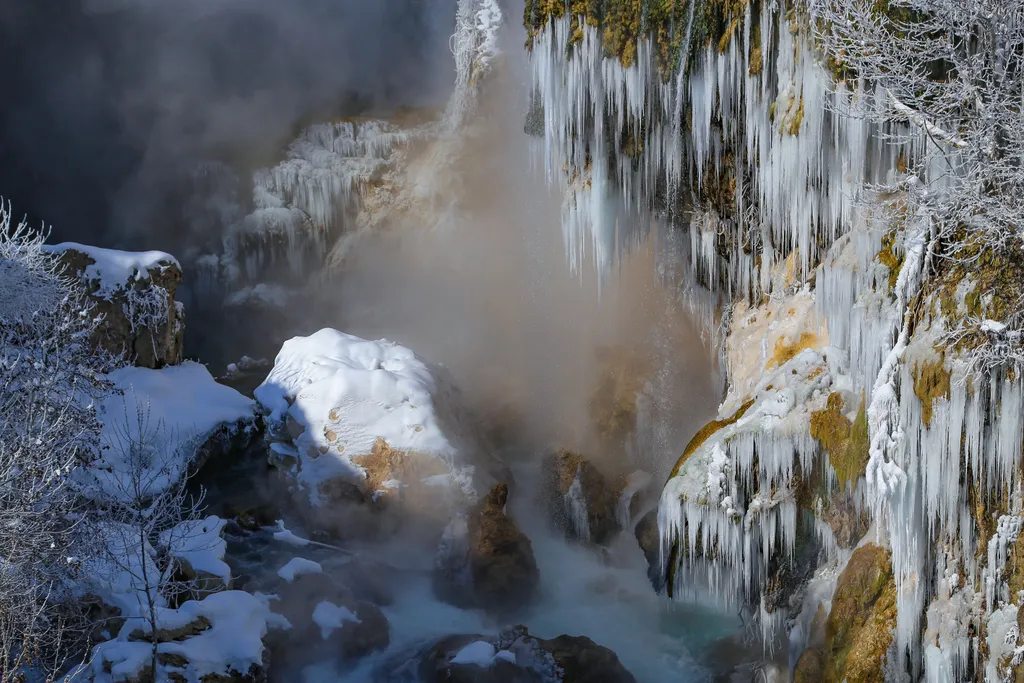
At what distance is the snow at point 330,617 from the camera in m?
10.4

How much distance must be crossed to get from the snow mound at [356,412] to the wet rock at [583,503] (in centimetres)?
178

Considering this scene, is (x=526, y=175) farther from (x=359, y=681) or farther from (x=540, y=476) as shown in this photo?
(x=359, y=681)

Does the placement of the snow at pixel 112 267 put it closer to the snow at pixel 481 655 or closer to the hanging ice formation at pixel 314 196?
the snow at pixel 481 655

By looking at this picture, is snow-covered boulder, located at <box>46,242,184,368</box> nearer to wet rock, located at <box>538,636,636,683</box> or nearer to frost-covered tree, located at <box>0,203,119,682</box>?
frost-covered tree, located at <box>0,203,119,682</box>

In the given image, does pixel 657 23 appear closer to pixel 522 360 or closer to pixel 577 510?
pixel 577 510

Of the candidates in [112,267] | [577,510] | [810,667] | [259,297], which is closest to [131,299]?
[112,267]

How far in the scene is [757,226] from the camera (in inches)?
388

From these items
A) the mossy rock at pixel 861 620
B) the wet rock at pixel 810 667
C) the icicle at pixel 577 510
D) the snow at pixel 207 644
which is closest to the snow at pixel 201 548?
the snow at pixel 207 644

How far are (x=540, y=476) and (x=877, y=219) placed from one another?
32.8 feet

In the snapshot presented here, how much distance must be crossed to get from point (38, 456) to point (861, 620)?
7682mm

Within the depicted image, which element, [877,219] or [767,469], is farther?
[767,469]

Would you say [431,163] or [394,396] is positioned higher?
[431,163]

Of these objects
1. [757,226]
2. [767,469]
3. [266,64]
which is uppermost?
[266,64]

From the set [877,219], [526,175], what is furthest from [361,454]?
[526,175]
